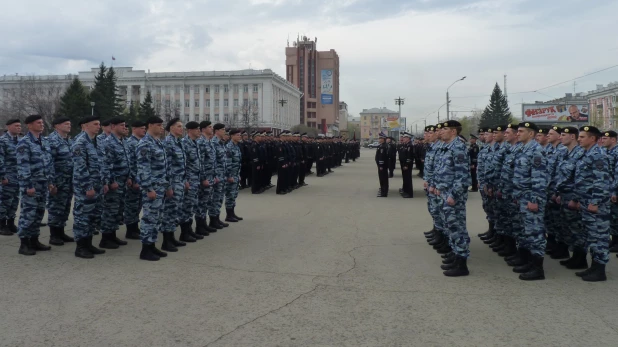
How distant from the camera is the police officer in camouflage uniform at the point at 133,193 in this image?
7.46m

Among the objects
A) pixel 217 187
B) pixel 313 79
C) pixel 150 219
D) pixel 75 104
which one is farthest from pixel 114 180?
pixel 313 79

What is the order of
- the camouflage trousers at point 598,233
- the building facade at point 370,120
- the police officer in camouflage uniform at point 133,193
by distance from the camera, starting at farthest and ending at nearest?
the building facade at point 370,120 → the police officer in camouflage uniform at point 133,193 → the camouflage trousers at point 598,233

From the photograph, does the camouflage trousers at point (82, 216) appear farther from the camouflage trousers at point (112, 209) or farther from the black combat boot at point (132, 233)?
the black combat boot at point (132, 233)

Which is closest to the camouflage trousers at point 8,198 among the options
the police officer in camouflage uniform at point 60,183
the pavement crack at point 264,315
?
the police officer in camouflage uniform at point 60,183

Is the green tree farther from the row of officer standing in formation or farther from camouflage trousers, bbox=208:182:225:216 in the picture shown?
camouflage trousers, bbox=208:182:225:216

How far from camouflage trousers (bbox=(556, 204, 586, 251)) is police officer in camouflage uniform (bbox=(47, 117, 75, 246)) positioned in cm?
742

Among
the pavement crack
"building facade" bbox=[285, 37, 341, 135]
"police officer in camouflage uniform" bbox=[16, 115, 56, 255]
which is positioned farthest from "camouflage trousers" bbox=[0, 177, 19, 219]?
"building facade" bbox=[285, 37, 341, 135]

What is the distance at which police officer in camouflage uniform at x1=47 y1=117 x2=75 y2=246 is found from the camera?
23.5 feet

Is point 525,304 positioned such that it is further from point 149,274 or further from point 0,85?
point 0,85

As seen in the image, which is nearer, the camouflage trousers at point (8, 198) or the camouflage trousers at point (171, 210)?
the camouflage trousers at point (171, 210)

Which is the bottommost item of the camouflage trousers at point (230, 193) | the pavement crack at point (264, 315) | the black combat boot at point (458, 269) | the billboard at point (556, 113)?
the pavement crack at point (264, 315)

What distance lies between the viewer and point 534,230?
5.64m

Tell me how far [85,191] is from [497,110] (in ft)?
276

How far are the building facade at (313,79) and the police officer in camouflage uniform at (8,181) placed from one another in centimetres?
10712
